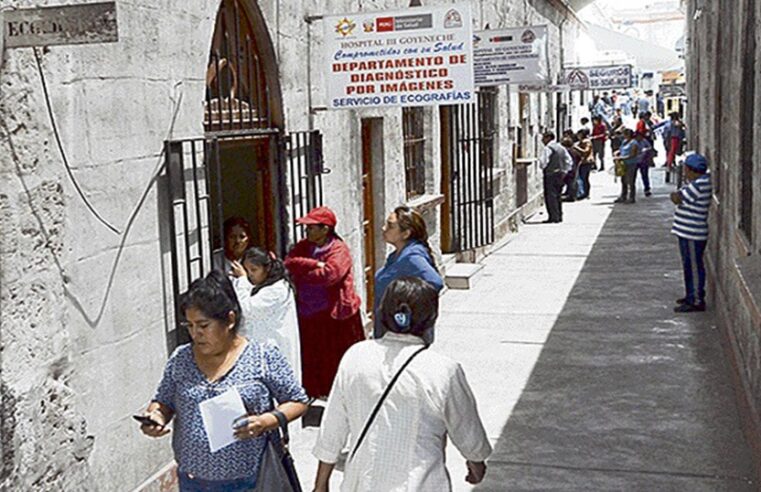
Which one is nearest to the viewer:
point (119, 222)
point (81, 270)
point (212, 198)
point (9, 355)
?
point (9, 355)

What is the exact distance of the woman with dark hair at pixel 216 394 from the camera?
13.4 ft

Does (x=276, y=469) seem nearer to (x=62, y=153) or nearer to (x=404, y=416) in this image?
(x=404, y=416)

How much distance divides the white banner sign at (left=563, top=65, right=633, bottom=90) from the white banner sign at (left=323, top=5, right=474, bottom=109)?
57.7ft

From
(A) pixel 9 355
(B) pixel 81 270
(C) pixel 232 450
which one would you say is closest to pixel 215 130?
(B) pixel 81 270

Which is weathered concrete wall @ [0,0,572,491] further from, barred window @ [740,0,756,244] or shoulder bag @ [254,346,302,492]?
barred window @ [740,0,756,244]

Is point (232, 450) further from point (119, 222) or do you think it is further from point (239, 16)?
point (239, 16)

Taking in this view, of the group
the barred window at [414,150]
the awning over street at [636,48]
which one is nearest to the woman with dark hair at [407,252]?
the barred window at [414,150]

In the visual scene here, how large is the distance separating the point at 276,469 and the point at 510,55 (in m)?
9.81

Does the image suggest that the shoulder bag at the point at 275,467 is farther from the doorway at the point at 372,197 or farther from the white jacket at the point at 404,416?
the doorway at the point at 372,197

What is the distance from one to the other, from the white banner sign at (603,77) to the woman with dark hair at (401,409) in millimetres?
21534

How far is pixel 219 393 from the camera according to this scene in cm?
407

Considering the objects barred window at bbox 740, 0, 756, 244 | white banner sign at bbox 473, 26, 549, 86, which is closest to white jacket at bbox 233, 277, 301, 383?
barred window at bbox 740, 0, 756, 244

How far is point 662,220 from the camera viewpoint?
19344 mm

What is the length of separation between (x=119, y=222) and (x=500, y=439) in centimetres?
319
